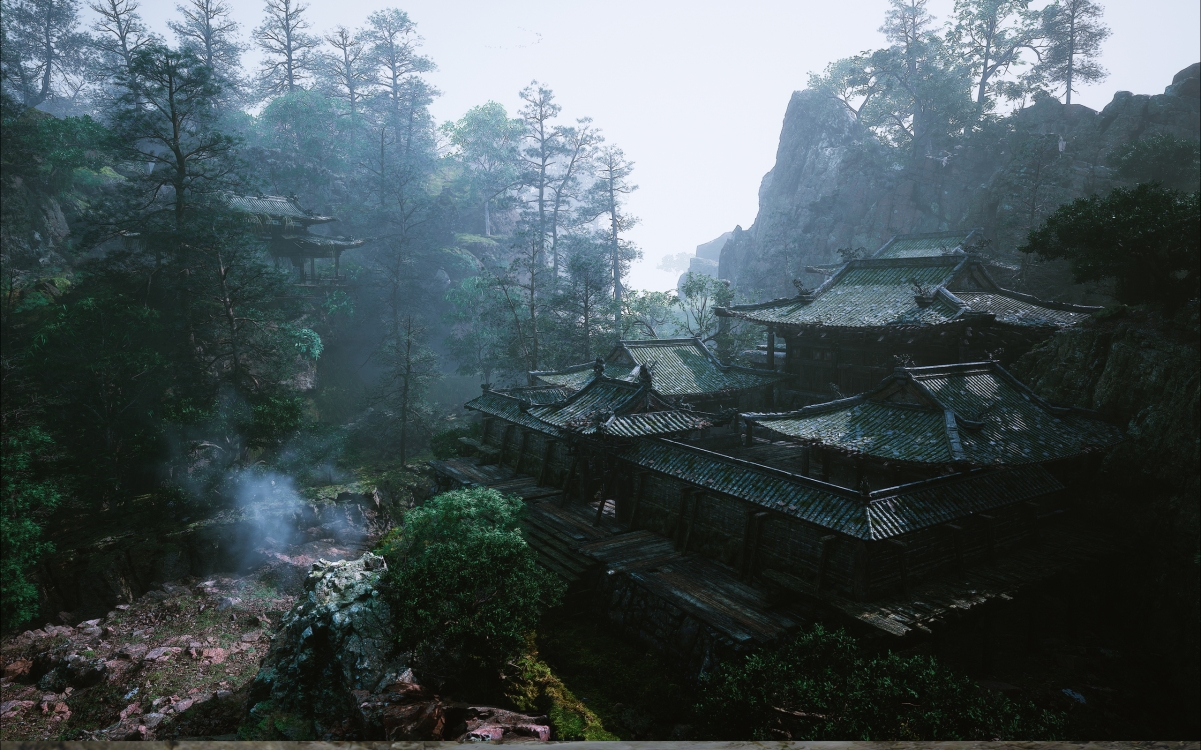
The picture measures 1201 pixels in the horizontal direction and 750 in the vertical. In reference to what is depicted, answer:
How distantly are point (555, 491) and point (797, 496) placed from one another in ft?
26.5

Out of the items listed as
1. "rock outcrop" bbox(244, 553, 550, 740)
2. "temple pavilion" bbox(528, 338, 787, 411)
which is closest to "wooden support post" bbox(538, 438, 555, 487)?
"temple pavilion" bbox(528, 338, 787, 411)

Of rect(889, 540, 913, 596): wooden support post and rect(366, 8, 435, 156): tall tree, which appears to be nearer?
rect(889, 540, 913, 596): wooden support post

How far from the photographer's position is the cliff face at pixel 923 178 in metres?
29.1

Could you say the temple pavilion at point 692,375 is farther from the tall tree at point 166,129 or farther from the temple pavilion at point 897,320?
the tall tree at point 166,129

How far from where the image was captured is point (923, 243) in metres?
30.9

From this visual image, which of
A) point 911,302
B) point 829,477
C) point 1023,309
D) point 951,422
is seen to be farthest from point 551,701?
point 1023,309

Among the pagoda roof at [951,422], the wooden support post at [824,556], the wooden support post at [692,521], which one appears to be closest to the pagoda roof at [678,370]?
→ the pagoda roof at [951,422]

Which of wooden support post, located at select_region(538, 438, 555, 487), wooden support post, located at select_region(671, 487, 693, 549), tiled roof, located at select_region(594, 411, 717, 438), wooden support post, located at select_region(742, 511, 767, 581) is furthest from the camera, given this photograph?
wooden support post, located at select_region(538, 438, 555, 487)

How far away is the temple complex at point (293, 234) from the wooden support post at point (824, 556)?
29175mm

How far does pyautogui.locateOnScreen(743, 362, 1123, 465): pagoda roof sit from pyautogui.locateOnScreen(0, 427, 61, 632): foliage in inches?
728

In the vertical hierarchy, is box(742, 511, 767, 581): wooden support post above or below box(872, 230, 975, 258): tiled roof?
below

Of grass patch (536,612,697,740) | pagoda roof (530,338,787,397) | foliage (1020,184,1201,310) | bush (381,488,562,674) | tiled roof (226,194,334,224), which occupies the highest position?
tiled roof (226,194,334,224)

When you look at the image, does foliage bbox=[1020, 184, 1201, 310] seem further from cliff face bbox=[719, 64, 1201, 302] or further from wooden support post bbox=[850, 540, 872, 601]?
wooden support post bbox=[850, 540, 872, 601]

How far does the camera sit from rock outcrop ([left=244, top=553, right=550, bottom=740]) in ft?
27.2
